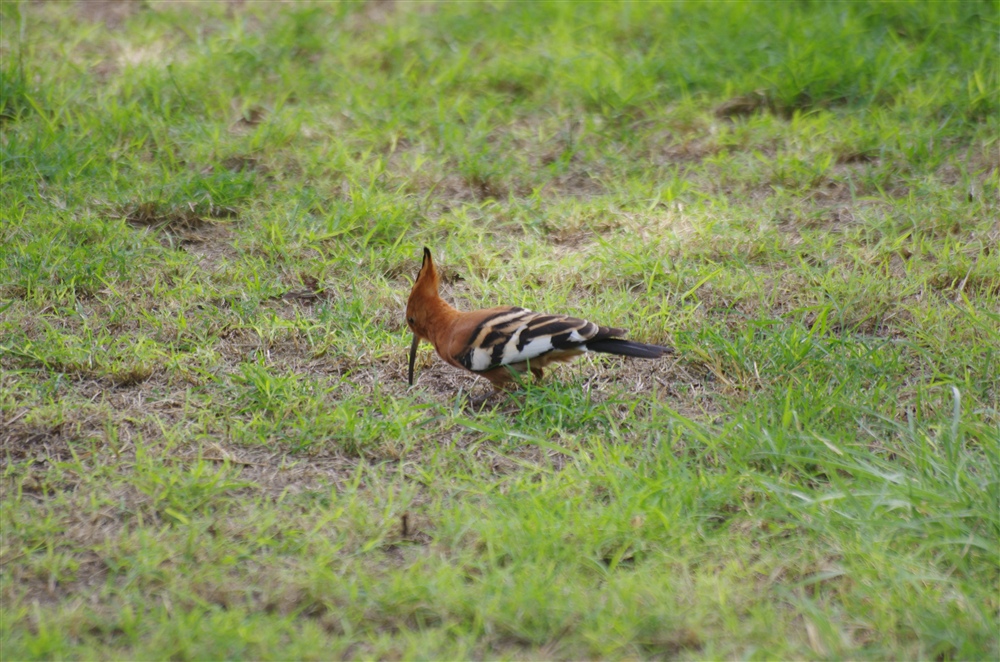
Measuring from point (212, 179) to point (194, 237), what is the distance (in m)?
0.39

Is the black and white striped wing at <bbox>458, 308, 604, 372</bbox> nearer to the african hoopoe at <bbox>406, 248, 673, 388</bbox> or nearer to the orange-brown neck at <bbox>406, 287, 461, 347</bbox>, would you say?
the african hoopoe at <bbox>406, 248, 673, 388</bbox>

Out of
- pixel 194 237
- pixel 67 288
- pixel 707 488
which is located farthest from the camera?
pixel 194 237

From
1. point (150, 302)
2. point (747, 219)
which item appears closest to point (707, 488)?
point (747, 219)

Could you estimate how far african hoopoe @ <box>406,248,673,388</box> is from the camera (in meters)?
3.94

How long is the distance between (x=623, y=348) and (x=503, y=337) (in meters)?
0.45

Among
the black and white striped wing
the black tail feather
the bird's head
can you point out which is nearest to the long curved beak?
the bird's head

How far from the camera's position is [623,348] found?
397 centimetres

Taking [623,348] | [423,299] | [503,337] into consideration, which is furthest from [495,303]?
[623,348]

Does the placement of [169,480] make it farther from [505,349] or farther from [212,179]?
[212,179]

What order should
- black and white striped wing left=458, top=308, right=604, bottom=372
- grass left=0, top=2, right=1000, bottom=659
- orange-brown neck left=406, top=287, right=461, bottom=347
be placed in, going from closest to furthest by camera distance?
grass left=0, top=2, right=1000, bottom=659 < black and white striped wing left=458, top=308, right=604, bottom=372 < orange-brown neck left=406, top=287, right=461, bottom=347

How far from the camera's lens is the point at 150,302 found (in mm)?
4617

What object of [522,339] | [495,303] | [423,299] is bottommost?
[495,303]

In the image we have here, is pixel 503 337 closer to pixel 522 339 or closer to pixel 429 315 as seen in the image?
pixel 522 339

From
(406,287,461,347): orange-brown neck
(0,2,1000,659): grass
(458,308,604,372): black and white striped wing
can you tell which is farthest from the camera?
(406,287,461,347): orange-brown neck
